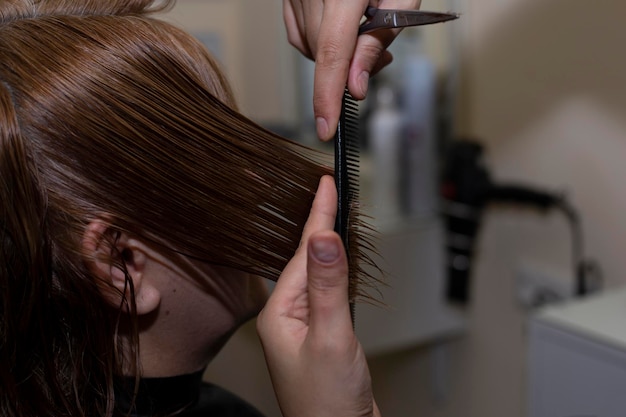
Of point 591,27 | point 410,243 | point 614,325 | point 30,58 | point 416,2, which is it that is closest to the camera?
point 30,58

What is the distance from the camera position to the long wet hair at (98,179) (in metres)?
0.62

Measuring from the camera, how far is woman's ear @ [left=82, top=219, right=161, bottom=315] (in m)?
0.65

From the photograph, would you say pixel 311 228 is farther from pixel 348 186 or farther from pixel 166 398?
pixel 166 398

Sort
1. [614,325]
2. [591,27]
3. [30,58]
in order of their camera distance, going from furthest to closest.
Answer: [591,27], [614,325], [30,58]

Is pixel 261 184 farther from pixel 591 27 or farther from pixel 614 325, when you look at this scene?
pixel 591 27

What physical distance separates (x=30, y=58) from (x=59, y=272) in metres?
0.20

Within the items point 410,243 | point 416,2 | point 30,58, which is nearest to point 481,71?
point 410,243

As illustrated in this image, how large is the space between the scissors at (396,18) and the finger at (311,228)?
0.18 meters

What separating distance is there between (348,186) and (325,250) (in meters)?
0.14

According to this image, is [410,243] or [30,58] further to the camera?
[410,243]

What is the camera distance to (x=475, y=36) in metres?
1.65

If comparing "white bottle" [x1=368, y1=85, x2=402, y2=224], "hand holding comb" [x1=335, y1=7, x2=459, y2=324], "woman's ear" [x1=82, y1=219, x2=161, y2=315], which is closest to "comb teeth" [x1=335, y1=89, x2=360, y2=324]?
"hand holding comb" [x1=335, y1=7, x2=459, y2=324]

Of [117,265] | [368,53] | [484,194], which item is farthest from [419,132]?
[117,265]

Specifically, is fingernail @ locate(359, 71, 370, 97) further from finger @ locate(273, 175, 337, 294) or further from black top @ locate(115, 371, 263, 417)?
black top @ locate(115, 371, 263, 417)
